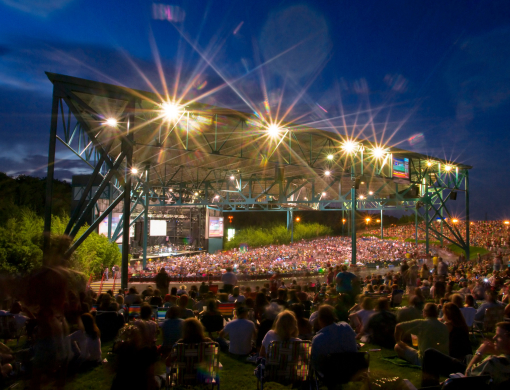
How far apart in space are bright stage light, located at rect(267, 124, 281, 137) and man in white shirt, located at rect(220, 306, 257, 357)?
Answer: 10078 mm

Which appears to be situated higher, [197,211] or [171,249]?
[197,211]

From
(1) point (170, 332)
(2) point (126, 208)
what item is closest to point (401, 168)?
(2) point (126, 208)

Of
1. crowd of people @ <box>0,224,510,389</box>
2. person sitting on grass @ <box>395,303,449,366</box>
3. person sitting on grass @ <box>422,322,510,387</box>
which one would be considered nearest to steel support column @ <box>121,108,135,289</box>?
crowd of people @ <box>0,224,510,389</box>

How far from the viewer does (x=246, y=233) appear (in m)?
47.8

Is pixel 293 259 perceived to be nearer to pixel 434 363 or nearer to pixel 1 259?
pixel 1 259

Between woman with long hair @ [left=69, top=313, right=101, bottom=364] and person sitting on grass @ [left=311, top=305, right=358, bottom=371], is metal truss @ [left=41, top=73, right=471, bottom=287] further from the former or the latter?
person sitting on grass @ [left=311, top=305, right=358, bottom=371]

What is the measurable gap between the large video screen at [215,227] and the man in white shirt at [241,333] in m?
38.2

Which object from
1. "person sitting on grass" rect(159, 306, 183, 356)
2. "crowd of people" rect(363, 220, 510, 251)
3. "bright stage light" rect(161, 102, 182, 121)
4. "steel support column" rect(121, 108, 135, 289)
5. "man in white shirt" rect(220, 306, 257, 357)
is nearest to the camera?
"person sitting on grass" rect(159, 306, 183, 356)

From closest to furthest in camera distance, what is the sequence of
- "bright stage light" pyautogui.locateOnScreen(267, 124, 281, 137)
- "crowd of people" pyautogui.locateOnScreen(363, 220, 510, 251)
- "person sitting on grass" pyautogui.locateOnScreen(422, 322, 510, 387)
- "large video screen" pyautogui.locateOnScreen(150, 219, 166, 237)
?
"person sitting on grass" pyautogui.locateOnScreen(422, 322, 510, 387) < "bright stage light" pyautogui.locateOnScreen(267, 124, 281, 137) < "crowd of people" pyautogui.locateOnScreen(363, 220, 510, 251) < "large video screen" pyautogui.locateOnScreen(150, 219, 166, 237)

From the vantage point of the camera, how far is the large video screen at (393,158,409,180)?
69.8 ft

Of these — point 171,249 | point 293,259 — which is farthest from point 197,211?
point 293,259

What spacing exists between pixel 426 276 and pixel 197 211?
3463 cm

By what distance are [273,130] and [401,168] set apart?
10647mm

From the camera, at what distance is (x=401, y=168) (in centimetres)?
2189
